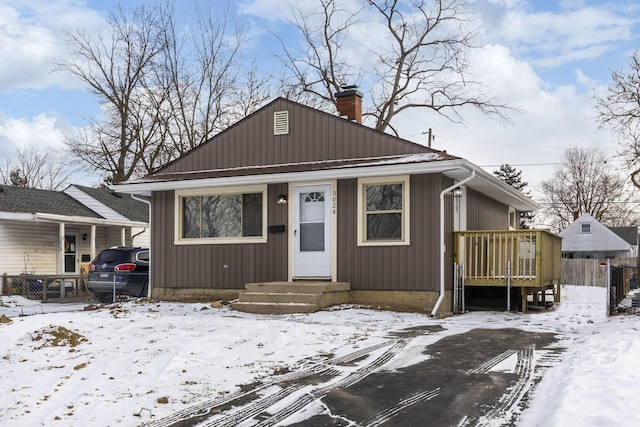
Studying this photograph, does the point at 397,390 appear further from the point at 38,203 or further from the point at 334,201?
the point at 38,203

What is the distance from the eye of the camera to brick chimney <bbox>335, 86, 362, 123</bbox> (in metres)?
14.4

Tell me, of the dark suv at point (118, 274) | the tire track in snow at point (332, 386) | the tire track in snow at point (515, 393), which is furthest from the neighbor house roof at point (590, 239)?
the tire track in snow at point (332, 386)

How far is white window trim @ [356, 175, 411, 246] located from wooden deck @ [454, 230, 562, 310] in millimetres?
1146

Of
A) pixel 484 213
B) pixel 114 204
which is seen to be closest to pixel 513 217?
pixel 484 213

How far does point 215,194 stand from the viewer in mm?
13930

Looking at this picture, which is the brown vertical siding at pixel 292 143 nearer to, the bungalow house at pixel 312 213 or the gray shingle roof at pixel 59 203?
the bungalow house at pixel 312 213

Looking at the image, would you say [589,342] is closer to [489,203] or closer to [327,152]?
[327,152]

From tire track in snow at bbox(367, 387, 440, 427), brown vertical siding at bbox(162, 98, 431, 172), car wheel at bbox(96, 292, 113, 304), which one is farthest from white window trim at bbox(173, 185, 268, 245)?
tire track in snow at bbox(367, 387, 440, 427)

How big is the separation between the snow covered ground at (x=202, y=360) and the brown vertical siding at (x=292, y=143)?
142 inches

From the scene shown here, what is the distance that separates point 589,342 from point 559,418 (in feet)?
11.9

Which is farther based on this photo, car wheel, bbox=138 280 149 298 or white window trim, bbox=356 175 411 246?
car wheel, bbox=138 280 149 298

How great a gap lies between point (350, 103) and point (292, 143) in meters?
1.80

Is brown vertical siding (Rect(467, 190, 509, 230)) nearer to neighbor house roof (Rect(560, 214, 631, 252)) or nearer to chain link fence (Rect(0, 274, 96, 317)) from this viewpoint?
chain link fence (Rect(0, 274, 96, 317))

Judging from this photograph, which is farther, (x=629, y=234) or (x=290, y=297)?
(x=629, y=234)
